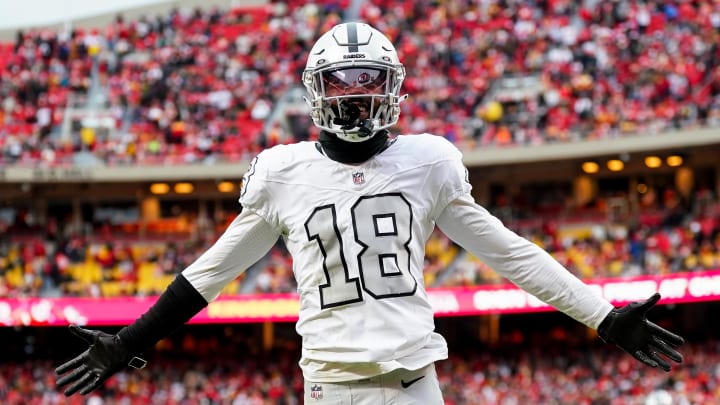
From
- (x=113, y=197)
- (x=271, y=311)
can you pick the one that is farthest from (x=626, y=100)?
(x=113, y=197)

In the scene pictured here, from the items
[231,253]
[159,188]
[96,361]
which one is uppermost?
[231,253]

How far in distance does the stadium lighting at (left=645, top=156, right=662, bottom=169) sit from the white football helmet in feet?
61.1

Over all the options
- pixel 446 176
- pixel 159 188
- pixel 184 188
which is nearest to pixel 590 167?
pixel 184 188

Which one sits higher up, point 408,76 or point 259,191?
point 259,191

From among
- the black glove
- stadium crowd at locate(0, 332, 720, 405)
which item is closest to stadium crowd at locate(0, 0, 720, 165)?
stadium crowd at locate(0, 332, 720, 405)

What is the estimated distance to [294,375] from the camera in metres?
19.7

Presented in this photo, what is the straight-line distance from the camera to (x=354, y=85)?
367cm

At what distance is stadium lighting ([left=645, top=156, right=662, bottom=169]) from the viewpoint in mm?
21562

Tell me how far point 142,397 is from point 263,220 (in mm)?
15645

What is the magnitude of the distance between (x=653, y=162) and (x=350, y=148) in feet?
62.7

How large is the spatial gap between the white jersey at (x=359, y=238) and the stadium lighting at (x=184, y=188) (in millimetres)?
20784

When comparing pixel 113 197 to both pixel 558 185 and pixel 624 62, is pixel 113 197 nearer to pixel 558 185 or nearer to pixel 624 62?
pixel 558 185

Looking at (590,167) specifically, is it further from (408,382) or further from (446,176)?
(408,382)

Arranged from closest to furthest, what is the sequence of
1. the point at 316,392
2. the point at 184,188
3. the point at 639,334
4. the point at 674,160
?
the point at 316,392 → the point at 639,334 → the point at 674,160 → the point at 184,188
